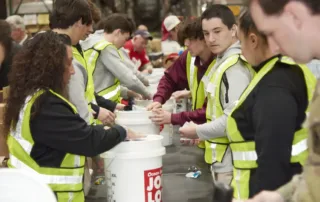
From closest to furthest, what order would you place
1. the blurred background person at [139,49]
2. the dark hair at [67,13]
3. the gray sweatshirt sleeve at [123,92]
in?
the dark hair at [67,13], the gray sweatshirt sleeve at [123,92], the blurred background person at [139,49]

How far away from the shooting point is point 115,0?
1614 cm

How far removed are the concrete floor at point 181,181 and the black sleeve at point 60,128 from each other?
953 millimetres

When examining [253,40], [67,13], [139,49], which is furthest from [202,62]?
[139,49]

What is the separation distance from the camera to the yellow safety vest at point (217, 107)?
317cm

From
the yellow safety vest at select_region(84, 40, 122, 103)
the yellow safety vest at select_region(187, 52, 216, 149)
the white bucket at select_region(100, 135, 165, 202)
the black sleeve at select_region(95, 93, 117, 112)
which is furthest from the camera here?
the yellow safety vest at select_region(84, 40, 122, 103)

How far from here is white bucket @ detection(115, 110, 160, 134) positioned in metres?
3.71

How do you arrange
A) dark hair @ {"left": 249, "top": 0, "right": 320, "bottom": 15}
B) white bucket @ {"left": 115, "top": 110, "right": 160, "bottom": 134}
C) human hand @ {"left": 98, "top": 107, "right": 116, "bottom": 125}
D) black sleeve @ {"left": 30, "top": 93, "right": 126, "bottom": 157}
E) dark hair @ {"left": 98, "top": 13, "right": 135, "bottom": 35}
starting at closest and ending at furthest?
dark hair @ {"left": 249, "top": 0, "right": 320, "bottom": 15}
black sleeve @ {"left": 30, "top": 93, "right": 126, "bottom": 157}
white bucket @ {"left": 115, "top": 110, "right": 160, "bottom": 134}
human hand @ {"left": 98, "top": 107, "right": 116, "bottom": 125}
dark hair @ {"left": 98, "top": 13, "right": 135, "bottom": 35}

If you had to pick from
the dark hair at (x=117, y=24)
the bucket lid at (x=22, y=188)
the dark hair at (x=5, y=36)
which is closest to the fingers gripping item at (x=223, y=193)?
the bucket lid at (x=22, y=188)

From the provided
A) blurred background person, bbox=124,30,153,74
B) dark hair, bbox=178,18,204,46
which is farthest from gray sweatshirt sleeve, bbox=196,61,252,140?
blurred background person, bbox=124,30,153,74

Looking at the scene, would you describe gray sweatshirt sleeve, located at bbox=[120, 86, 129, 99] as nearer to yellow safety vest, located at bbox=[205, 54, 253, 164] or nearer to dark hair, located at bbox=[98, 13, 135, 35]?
dark hair, located at bbox=[98, 13, 135, 35]

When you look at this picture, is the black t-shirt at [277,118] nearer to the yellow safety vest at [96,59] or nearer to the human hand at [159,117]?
the human hand at [159,117]

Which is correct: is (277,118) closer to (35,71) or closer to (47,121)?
(47,121)

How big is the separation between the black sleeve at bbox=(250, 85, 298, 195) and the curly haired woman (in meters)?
1.06

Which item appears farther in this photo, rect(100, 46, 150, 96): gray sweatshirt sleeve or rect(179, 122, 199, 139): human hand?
rect(100, 46, 150, 96): gray sweatshirt sleeve
